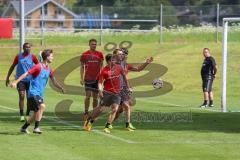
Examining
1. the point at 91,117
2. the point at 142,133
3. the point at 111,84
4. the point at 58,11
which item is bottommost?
the point at 142,133

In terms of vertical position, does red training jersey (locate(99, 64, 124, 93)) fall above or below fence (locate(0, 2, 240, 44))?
below

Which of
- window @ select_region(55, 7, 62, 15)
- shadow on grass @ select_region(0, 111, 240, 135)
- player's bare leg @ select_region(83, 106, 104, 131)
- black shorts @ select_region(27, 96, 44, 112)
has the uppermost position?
window @ select_region(55, 7, 62, 15)

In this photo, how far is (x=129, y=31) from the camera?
51.9m

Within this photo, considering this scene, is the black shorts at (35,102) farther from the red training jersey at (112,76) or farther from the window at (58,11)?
the window at (58,11)

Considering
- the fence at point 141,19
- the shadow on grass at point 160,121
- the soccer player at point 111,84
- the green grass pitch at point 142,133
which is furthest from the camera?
the fence at point 141,19

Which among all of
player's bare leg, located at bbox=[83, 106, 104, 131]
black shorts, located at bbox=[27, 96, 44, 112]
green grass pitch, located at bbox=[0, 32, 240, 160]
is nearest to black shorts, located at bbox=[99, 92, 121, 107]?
player's bare leg, located at bbox=[83, 106, 104, 131]

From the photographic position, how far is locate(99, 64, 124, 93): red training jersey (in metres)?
17.0

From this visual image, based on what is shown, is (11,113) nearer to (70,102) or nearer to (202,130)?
(70,102)

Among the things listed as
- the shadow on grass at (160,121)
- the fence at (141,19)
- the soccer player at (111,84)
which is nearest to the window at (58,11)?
the fence at (141,19)

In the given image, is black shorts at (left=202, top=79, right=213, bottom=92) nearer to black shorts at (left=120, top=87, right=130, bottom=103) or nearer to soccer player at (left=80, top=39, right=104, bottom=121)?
soccer player at (left=80, top=39, right=104, bottom=121)

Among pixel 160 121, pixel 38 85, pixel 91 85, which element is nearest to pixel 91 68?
pixel 91 85

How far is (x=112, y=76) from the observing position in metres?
17.0

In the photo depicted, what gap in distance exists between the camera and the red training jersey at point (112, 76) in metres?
17.0

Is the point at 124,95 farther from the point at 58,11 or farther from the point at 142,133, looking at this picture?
the point at 58,11
